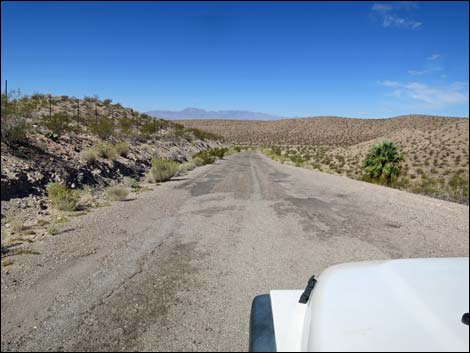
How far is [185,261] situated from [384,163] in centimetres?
2243

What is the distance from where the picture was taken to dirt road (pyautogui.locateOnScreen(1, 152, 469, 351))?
3363 millimetres

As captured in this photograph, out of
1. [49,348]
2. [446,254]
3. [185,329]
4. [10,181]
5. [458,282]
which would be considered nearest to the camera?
[458,282]

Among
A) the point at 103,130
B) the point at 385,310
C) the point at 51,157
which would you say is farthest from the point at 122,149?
the point at 385,310

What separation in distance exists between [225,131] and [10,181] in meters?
114

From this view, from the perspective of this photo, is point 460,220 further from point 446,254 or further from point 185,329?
point 185,329

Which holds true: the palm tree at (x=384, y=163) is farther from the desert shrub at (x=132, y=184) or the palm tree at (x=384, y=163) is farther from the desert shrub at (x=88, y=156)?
the desert shrub at (x=88, y=156)

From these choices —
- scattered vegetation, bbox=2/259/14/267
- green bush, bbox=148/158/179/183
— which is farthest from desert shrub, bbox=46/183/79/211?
green bush, bbox=148/158/179/183

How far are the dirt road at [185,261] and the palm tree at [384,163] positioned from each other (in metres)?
12.8

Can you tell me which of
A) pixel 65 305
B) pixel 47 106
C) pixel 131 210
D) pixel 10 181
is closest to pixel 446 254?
pixel 65 305

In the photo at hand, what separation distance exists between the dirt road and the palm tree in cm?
1278

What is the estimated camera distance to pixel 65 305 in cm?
368

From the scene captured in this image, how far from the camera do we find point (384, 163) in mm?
24688

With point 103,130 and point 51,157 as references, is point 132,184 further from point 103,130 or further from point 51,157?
point 103,130

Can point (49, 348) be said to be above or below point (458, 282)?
below
